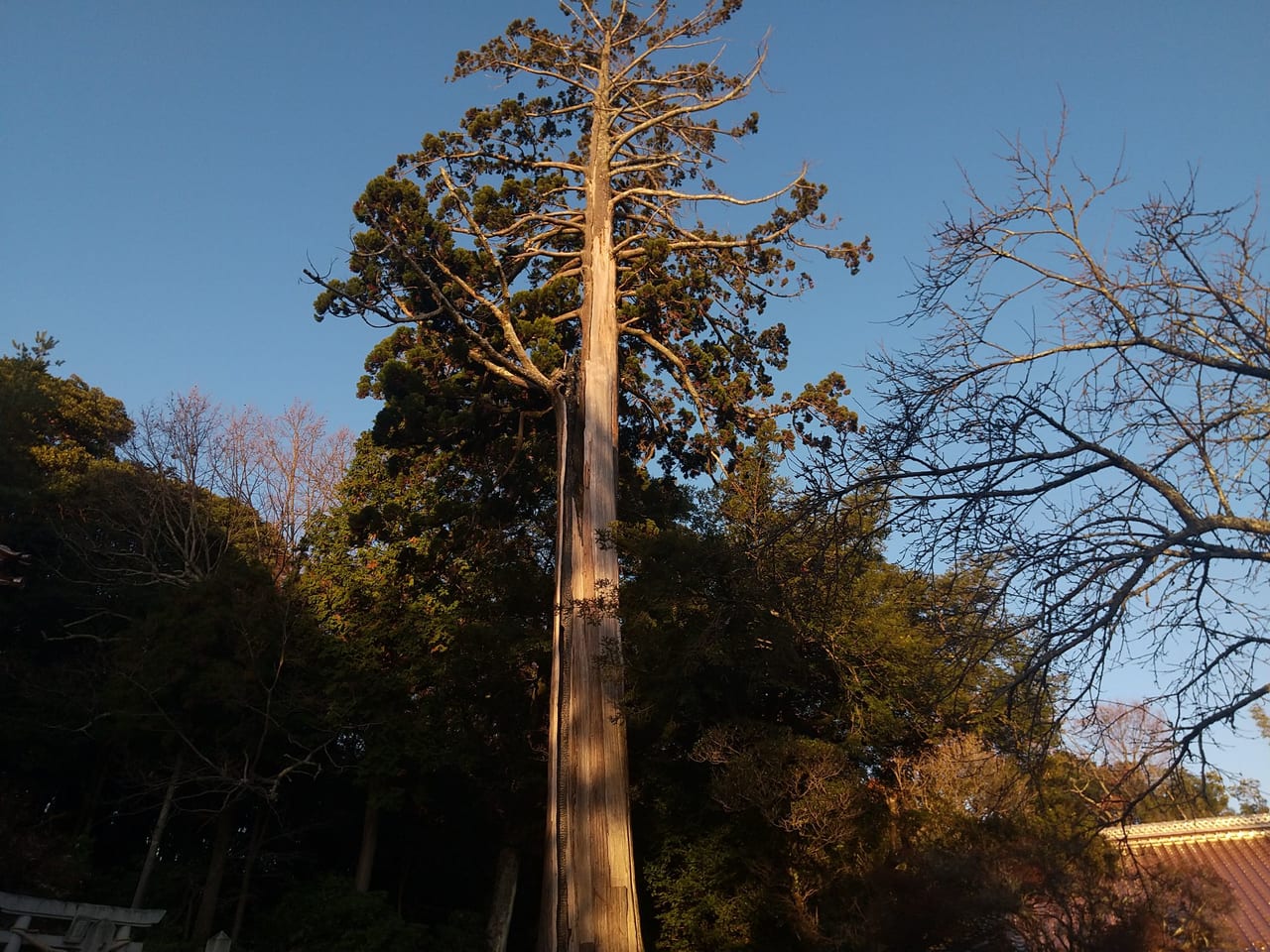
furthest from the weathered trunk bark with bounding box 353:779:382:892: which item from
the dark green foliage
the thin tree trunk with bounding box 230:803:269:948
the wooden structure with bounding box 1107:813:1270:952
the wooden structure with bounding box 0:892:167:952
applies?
the wooden structure with bounding box 1107:813:1270:952

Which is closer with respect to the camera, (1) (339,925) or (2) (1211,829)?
(2) (1211,829)

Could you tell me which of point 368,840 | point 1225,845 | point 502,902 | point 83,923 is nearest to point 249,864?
point 368,840

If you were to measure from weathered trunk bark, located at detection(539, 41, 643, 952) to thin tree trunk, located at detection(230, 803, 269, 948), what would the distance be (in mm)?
7243

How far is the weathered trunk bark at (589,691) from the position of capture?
24.8 feet

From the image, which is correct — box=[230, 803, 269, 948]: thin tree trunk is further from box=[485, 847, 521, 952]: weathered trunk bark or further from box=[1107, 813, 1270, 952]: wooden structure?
box=[1107, 813, 1270, 952]: wooden structure

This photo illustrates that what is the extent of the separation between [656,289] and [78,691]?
10.7 meters

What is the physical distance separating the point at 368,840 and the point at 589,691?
303 inches

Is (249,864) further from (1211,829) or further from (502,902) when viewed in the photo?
(1211,829)

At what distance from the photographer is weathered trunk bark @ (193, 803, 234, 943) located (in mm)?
12898

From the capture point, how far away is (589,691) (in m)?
8.52

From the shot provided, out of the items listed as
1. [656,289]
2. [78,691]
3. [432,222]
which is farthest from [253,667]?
[656,289]

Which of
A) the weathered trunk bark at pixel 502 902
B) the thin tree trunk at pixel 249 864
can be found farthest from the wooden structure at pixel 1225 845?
the thin tree trunk at pixel 249 864

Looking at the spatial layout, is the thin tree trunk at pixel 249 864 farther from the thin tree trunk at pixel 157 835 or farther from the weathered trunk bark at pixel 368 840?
the weathered trunk bark at pixel 368 840

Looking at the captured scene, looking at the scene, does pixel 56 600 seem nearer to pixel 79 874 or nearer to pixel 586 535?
pixel 79 874
